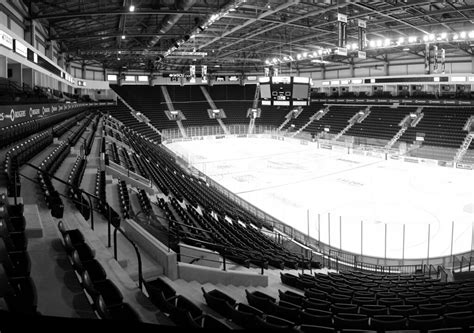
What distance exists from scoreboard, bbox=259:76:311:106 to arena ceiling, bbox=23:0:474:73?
157 inches

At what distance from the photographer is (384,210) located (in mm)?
18625

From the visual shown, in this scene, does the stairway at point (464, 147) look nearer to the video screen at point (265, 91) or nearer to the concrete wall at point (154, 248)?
the video screen at point (265, 91)

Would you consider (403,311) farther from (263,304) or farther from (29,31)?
(29,31)

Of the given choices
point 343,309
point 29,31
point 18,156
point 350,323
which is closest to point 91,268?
point 350,323

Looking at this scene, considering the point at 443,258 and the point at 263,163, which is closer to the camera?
the point at 443,258

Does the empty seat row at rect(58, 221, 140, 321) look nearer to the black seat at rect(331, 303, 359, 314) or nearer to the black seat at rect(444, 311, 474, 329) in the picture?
the black seat at rect(331, 303, 359, 314)

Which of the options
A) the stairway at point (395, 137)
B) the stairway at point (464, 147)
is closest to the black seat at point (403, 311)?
the stairway at point (464, 147)

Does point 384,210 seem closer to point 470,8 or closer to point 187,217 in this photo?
point 187,217

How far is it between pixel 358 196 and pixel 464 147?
664 inches

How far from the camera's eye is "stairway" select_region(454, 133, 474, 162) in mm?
30844

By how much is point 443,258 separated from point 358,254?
2.72 metres

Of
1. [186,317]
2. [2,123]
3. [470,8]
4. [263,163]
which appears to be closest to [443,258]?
[186,317]

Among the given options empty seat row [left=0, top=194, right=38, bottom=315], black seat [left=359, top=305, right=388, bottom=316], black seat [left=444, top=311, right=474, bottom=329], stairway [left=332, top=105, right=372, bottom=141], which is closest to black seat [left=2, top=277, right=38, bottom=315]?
Result: empty seat row [left=0, top=194, right=38, bottom=315]

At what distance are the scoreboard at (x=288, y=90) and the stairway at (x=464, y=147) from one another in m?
14.4
